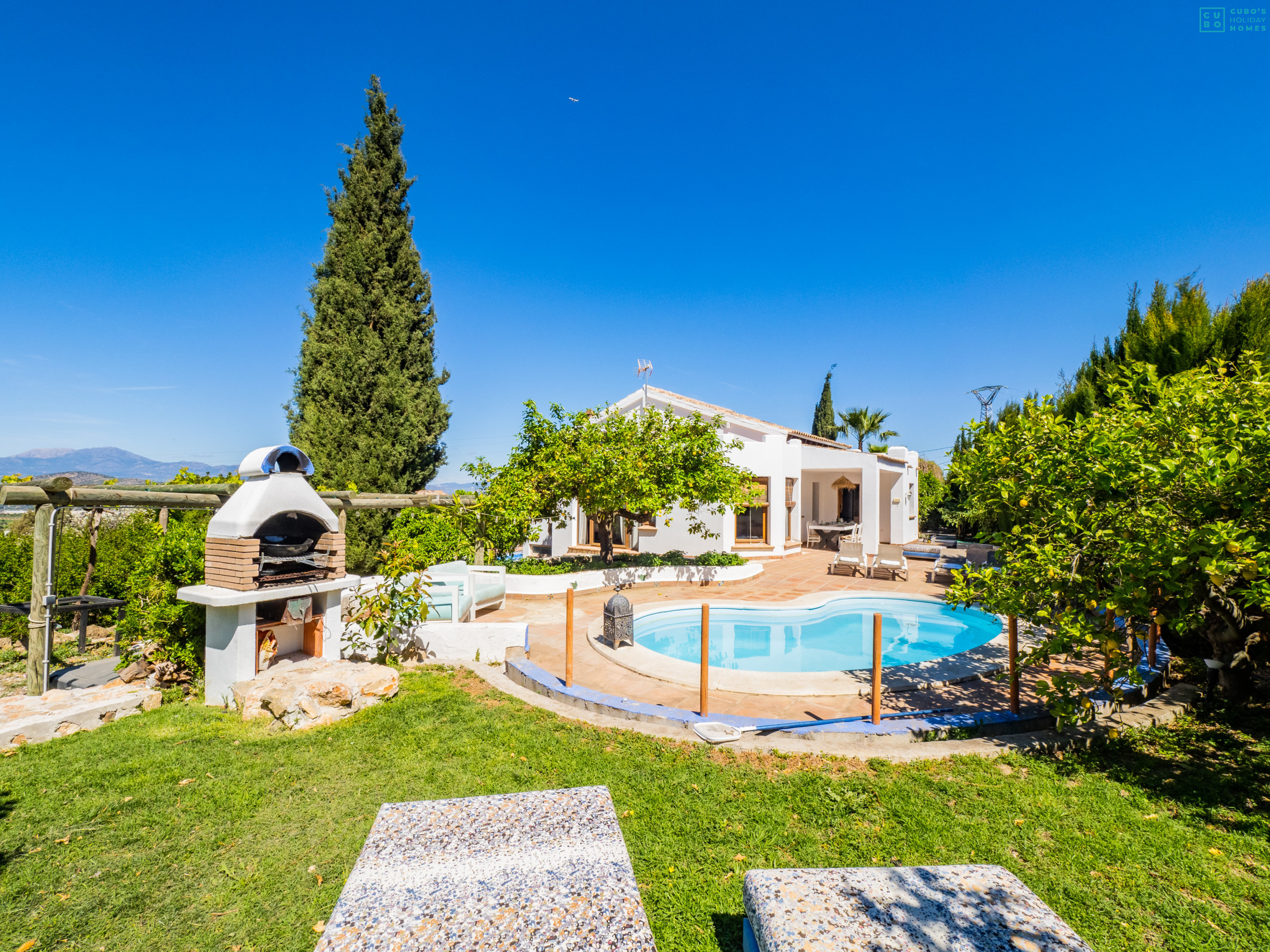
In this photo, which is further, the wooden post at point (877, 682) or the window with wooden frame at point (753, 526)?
the window with wooden frame at point (753, 526)

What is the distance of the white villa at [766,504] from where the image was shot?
64.6ft

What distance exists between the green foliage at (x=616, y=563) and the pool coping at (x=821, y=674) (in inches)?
200

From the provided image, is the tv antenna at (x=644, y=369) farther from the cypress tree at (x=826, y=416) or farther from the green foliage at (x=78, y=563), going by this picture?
the cypress tree at (x=826, y=416)

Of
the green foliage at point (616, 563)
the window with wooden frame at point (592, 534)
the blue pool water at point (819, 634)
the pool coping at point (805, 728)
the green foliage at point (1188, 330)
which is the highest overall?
the green foliage at point (1188, 330)

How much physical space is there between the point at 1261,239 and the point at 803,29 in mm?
10819

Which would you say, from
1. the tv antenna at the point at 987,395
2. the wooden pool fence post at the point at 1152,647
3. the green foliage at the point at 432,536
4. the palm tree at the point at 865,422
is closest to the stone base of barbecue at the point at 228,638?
the green foliage at the point at 432,536

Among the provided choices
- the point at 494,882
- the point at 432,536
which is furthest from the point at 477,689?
the point at 432,536

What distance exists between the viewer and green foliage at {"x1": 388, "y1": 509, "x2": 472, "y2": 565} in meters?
13.1

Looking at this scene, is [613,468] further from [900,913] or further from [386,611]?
[900,913]

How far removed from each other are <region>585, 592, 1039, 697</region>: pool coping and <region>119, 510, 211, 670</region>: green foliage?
19.1ft

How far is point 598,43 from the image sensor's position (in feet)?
50.2

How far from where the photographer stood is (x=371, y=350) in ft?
58.4

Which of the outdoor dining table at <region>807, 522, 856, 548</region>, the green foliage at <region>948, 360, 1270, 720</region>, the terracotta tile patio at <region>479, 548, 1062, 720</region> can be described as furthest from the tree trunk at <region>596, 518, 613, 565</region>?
the outdoor dining table at <region>807, 522, 856, 548</region>

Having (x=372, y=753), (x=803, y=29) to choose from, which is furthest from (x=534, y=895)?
(x=803, y=29)
